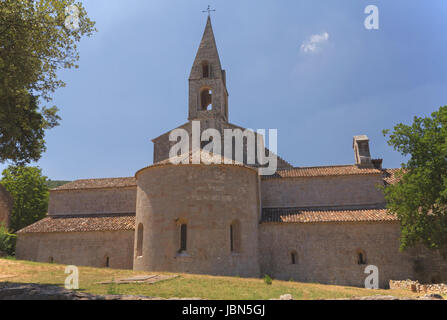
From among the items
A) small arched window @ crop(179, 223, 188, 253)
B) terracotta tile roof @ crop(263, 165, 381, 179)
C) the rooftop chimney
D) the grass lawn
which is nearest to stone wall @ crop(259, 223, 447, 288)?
terracotta tile roof @ crop(263, 165, 381, 179)

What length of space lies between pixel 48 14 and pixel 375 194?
22024 millimetres

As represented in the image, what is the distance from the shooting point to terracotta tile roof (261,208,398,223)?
2089 centimetres

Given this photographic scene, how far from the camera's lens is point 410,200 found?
59.5ft

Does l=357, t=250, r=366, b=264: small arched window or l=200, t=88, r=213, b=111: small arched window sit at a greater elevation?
l=200, t=88, r=213, b=111: small arched window

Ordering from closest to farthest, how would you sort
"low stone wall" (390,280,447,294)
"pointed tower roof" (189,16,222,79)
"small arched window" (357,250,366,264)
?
"low stone wall" (390,280,447,294) < "small arched window" (357,250,366,264) < "pointed tower roof" (189,16,222,79)

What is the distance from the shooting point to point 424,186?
58.5ft

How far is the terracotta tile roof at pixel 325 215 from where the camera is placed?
68.5 ft

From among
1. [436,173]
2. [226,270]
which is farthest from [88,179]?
[436,173]

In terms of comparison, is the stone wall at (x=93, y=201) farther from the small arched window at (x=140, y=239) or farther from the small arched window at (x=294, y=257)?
the small arched window at (x=294, y=257)

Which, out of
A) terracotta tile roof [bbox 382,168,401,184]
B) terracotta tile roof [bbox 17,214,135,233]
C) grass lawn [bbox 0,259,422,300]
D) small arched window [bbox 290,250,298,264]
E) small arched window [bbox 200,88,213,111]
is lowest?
grass lawn [bbox 0,259,422,300]

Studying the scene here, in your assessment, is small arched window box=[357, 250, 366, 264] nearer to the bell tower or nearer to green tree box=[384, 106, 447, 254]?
green tree box=[384, 106, 447, 254]

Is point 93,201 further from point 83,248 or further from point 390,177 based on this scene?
point 390,177

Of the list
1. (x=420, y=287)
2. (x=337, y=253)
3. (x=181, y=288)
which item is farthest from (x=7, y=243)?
(x=420, y=287)

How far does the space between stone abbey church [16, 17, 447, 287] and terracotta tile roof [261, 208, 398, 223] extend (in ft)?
0.20
